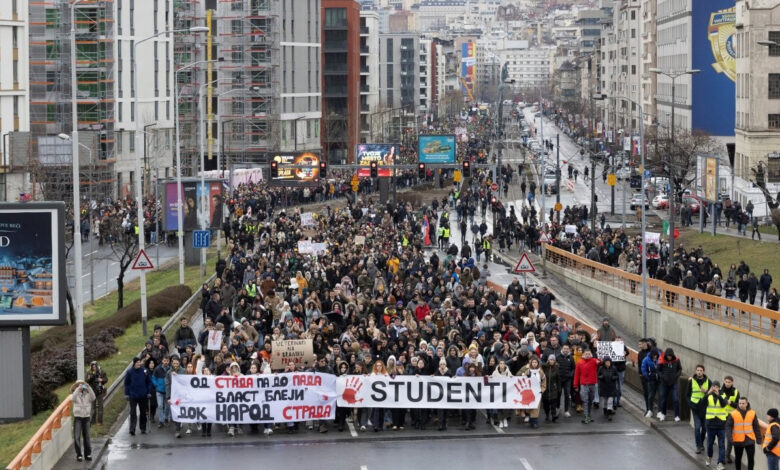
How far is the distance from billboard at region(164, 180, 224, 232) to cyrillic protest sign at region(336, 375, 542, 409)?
2790 cm

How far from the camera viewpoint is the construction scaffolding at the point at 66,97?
77.3 meters

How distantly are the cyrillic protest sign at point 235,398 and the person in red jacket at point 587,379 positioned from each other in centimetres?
496

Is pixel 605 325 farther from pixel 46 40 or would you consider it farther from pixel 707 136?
pixel 707 136

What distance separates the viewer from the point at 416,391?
26.9 meters

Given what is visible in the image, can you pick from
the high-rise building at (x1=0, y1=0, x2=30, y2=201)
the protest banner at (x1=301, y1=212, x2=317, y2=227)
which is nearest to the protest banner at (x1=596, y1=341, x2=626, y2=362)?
the protest banner at (x1=301, y1=212, x2=317, y2=227)

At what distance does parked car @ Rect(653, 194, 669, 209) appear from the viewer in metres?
86.6

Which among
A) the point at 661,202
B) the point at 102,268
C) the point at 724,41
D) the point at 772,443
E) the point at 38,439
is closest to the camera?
the point at 772,443

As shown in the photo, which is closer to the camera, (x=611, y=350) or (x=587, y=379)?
(x=587, y=379)

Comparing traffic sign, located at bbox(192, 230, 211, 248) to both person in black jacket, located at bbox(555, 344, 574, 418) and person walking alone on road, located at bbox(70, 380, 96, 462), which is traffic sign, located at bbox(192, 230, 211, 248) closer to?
person in black jacket, located at bbox(555, 344, 574, 418)

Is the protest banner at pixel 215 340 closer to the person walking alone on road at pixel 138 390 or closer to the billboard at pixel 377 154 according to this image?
the person walking alone on road at pixel 138 390

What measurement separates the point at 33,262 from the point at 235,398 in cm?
449

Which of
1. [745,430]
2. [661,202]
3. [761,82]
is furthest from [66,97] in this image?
[745,430]

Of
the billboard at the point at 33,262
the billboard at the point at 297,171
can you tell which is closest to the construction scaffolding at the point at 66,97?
the billboard at the point at 297,171

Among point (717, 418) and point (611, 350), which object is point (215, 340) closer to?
point (611, 350)
